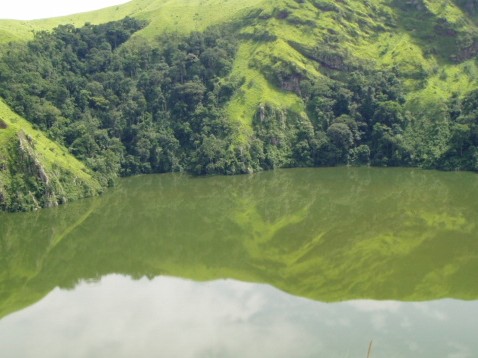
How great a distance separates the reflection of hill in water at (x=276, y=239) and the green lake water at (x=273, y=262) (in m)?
0.20

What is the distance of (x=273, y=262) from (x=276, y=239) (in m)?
7.17

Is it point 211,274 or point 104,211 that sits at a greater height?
point 211,274

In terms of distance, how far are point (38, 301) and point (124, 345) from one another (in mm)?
12601

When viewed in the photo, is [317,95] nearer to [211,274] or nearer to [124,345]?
[211,274]

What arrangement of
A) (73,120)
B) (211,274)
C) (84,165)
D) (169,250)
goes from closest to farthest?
(211,274) → (169,250) → (84,165) → (73,120)

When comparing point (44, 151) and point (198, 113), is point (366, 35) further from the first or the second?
point (44, 151)

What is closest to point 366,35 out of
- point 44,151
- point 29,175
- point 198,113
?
point 198,113

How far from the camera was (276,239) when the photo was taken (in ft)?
192

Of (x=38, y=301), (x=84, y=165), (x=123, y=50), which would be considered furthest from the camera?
(x=123, y=50)

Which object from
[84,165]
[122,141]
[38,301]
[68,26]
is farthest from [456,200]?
[68,26]

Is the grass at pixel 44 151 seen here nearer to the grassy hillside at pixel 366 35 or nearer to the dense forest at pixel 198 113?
the dense forest at pixel 198 113

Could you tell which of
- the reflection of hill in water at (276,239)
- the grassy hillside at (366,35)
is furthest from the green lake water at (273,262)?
the grassy hillside at (366,35)

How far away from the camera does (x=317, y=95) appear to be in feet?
360

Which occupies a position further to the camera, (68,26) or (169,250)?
(68,26)
